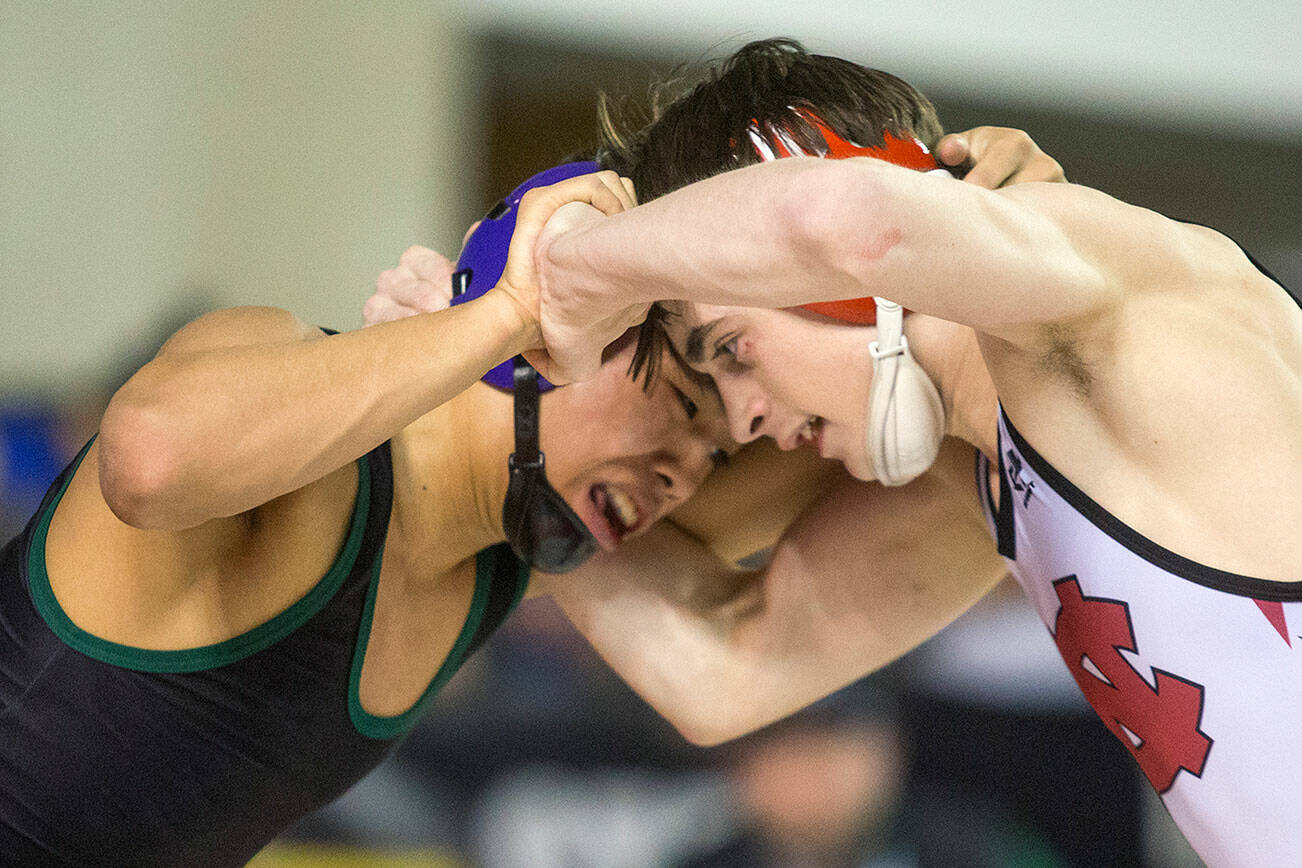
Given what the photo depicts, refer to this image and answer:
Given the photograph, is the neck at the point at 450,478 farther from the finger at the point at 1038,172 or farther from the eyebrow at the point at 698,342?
the finger at the point at 1038,172

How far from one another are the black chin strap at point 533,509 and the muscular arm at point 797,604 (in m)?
0.23

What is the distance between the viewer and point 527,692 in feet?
11.2

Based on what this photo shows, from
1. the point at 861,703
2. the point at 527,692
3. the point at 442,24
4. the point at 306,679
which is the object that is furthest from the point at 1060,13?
the point at 306,679

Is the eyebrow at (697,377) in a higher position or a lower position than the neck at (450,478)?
higher

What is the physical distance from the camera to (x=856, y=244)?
3.25ft

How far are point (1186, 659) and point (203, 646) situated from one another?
1098 mm

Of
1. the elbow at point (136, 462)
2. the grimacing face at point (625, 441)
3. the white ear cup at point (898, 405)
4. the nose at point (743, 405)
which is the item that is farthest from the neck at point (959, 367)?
the elbow at point (136, 462)

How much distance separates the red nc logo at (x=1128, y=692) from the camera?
4.15ft

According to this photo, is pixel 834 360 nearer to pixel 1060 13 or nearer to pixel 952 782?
pixel 952 782

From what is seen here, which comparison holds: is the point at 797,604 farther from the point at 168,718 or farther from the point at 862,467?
the point at 168,718

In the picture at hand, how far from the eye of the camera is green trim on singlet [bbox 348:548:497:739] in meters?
1.54

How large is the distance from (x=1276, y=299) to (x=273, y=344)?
41.4 inches

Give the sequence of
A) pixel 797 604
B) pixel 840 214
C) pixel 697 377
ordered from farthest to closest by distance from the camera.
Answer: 1. pixel 797 604
2. pixel 697 377
3. pixel 840 214

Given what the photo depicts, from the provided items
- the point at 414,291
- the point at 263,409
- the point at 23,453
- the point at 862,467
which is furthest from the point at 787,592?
the point at 23,453
